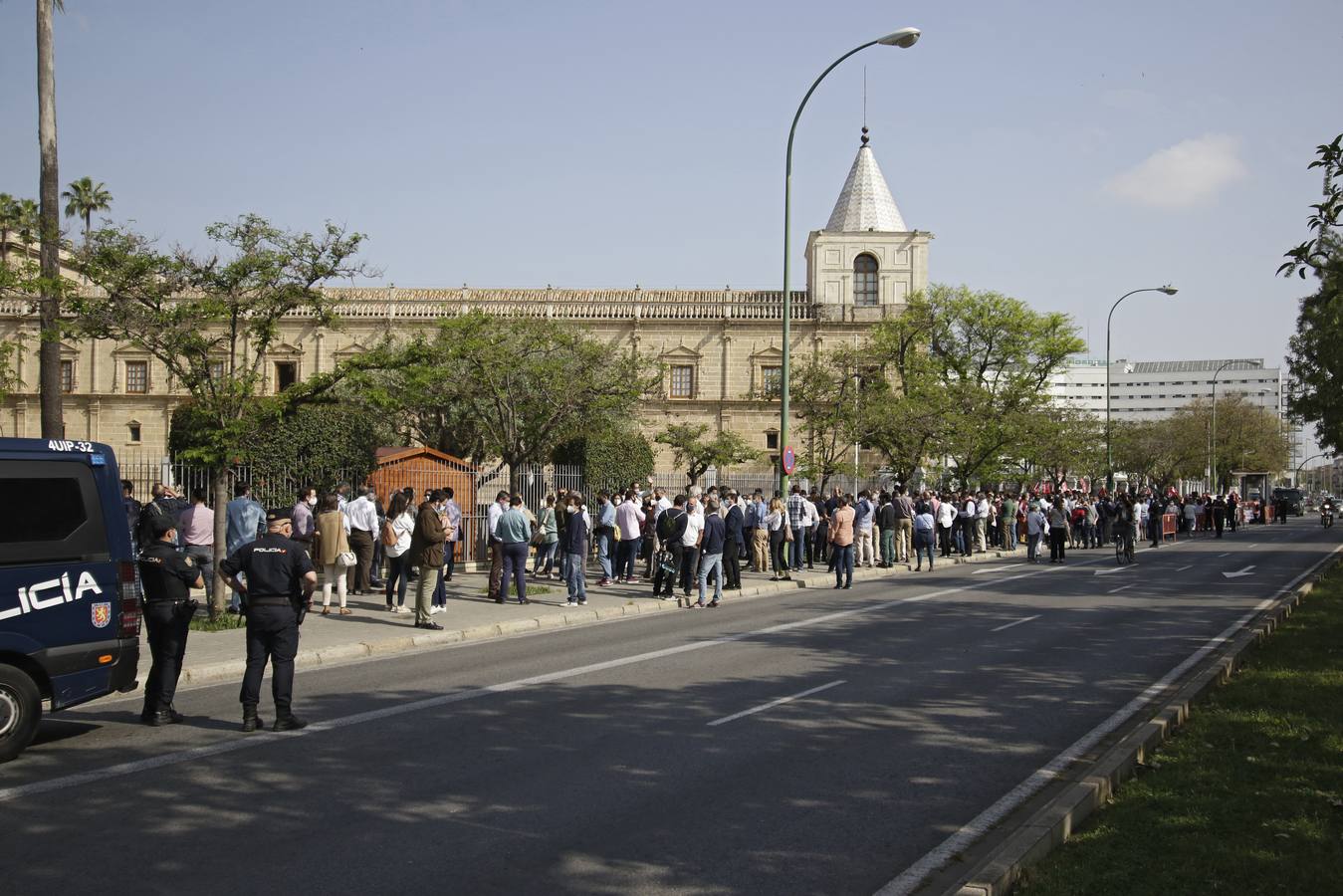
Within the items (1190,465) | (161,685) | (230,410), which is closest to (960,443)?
(230,410)

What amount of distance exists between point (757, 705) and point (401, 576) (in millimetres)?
8488

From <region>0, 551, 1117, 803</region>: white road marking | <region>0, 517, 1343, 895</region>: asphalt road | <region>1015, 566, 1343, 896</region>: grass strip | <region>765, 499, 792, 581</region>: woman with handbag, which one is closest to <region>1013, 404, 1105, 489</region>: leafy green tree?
<region>765, 499, 792, 581</region>: woman with handbag

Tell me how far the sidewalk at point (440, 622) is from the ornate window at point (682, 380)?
4002 centimetres

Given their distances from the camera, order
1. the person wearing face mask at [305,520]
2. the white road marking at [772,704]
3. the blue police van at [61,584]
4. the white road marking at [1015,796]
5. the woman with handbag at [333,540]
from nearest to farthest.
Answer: the white road marking at [1015,796], the blue police van at [61,584], the white road marking at [772,704], the woman with handbag at [333,540], the person wearing face mask at [305,520]

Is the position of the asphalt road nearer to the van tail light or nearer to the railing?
the van tail light

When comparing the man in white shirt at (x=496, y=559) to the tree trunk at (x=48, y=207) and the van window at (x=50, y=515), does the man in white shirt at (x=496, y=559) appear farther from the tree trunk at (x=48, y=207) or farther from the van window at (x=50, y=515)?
the van window at (x=50, y=515)

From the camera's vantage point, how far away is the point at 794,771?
7.52m

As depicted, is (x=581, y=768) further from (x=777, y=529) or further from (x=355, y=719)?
(x=777, y=529)

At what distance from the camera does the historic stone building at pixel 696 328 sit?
198 ft

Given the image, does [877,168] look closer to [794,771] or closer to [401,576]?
[401,576]

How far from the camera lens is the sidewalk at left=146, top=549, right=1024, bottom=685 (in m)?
12.5

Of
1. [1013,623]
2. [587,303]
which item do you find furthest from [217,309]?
[587,303]

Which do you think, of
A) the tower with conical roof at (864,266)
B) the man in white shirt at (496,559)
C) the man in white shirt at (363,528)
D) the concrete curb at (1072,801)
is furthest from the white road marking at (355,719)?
the tower with conical roof at (864,266)

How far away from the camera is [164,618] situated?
9094 millimetres
